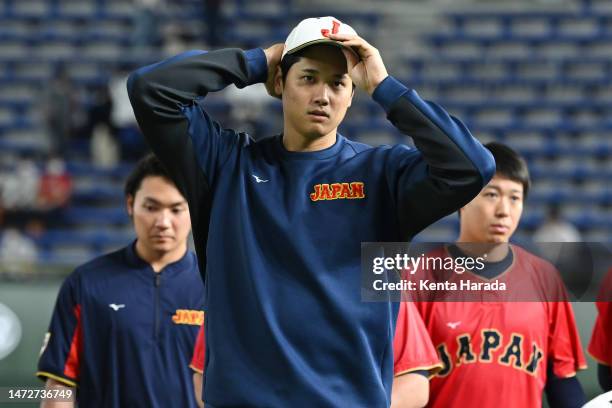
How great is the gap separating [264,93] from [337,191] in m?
9.35

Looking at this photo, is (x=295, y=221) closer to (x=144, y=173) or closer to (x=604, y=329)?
(x=144, y=173)

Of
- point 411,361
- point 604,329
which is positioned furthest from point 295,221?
point 604,329

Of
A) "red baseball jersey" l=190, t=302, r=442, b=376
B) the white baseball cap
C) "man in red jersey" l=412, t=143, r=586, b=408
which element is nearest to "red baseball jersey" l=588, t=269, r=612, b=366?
"man in red jersey" l=412, t=143, r=586, b=408

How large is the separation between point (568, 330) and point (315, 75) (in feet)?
5.15

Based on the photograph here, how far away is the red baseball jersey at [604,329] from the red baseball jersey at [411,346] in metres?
0.81

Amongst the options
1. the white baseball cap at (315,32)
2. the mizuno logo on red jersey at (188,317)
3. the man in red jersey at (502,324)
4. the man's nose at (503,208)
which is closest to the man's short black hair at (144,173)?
the mizuno logo on red jersey at (188,317)

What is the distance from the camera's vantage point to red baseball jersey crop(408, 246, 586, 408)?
3480 mm

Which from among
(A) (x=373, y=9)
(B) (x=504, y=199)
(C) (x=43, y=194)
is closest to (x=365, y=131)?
(A) (x=373, y=9)

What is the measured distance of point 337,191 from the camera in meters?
2.53

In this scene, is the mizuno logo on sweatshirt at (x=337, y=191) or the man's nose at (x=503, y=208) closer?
the mizuno logo on sweatshirt at (x=337, y=191)

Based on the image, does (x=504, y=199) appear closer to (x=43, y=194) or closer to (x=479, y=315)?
(x=479, y=315)

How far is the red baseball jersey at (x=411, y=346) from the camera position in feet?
10.8

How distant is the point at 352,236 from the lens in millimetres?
2490

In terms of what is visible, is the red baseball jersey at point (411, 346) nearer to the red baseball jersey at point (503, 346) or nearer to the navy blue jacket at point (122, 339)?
the red baseball jersey at point (503, 346)
